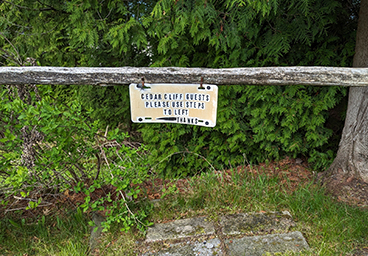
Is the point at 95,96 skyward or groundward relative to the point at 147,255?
skyward

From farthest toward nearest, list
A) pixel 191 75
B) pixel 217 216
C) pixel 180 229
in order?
pixel 217 216, pixel 180 229, pixel 191 75

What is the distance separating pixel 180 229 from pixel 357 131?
2404 millimetres

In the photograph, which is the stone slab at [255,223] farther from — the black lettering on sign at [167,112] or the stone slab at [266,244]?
the black lettering on sign at [167,112]

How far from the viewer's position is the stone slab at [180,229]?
8.98 ft

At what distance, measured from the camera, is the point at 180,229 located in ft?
9.27

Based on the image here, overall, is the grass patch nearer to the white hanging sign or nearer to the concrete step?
Answer: the concrete step

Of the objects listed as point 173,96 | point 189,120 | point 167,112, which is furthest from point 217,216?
point 173,96

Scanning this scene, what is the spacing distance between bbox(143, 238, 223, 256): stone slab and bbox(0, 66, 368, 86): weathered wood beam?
1.47m

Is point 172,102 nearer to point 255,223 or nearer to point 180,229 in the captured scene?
point 180,229

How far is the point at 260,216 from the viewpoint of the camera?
293cm

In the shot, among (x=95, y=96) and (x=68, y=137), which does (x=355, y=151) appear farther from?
(x=95, y=96)

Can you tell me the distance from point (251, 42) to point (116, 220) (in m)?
2.63

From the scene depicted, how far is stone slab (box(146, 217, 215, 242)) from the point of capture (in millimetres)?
2738

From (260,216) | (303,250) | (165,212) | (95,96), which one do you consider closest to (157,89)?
(165,212)
